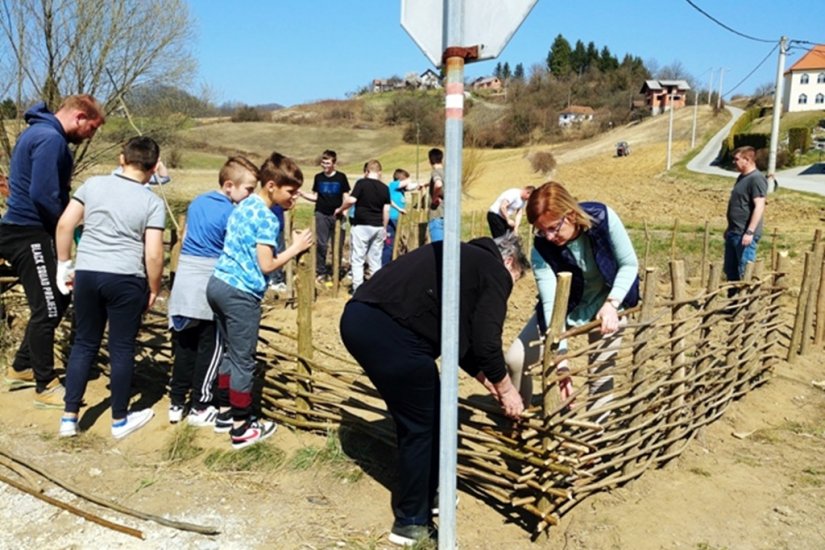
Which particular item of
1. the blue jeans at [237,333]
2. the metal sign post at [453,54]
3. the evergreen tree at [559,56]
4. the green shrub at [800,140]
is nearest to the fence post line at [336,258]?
the blue jeans at [237,333]

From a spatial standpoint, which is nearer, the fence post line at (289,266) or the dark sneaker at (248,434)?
the dark sneaker at (248,434)

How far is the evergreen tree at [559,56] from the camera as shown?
90.2 meters

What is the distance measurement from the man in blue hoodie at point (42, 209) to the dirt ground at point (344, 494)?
0.37m

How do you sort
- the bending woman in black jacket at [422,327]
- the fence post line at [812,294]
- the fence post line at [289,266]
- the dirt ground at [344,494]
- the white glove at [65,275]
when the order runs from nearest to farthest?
the bending woman in black jacket at [422,327] → the dirt ground at [344,494] → the white glove at [65,275] → the fence post line at [812,294] → the fence post line at [289,266]

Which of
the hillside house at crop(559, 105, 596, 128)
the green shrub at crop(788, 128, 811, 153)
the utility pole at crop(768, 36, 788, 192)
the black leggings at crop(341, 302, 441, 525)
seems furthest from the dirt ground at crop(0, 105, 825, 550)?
the hillside house at crop(559, 105, 596, 128)

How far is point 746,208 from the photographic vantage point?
223 inches

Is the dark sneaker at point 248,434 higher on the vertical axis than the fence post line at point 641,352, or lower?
lower

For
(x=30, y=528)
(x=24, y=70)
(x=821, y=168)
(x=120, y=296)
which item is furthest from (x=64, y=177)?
(x=821, y=168)

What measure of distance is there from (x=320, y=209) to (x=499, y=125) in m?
46.2

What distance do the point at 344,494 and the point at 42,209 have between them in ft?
7.47

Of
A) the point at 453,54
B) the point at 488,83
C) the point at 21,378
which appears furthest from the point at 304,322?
the point at 488,83

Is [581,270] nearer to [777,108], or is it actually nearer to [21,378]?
[21,378]

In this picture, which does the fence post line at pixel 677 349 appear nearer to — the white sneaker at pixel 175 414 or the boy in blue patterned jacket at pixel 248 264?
the boy in blue patterned jacket at pixel 248 264

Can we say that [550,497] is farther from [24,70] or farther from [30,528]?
[24,70]
